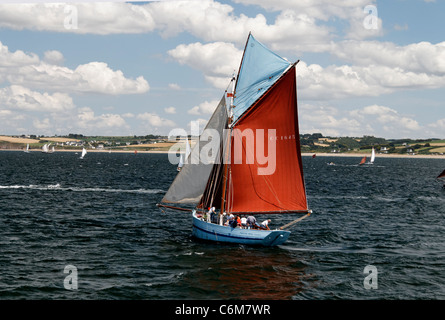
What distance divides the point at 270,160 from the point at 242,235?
267 inches

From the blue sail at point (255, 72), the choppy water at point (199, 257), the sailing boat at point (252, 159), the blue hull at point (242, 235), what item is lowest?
the choppy water at point (199, 257)

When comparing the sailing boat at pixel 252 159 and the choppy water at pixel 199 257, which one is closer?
the choppy water at pixel 199 257

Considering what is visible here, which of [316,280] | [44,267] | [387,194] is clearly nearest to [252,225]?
[316,280]

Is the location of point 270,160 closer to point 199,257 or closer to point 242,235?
point 242,235

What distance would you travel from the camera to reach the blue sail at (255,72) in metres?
36.6

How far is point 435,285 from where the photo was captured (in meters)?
29.1

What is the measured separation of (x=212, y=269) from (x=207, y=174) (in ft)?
36.3

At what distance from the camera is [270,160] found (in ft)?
125

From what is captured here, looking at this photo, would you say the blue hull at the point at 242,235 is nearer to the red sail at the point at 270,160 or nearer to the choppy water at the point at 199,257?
the choppy water at the point at 199,257

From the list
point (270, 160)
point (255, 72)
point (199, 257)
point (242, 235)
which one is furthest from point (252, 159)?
point (199, 257)

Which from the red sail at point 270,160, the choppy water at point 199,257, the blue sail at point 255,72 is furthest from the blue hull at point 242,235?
the blue sail at point 255,72

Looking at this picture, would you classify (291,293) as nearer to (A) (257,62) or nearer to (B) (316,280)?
(B) (316,280)

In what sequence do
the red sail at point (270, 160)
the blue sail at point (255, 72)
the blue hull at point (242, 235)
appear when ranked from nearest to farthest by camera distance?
the blue sail at point (255, 72)
the blue hull at point (242, 235)
the red sail at point (270, 160)

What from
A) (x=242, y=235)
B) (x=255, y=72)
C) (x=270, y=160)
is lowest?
(x=242, y=235)
